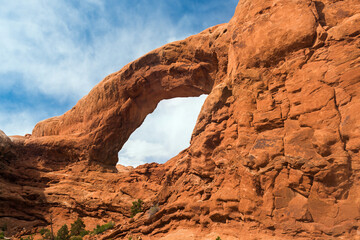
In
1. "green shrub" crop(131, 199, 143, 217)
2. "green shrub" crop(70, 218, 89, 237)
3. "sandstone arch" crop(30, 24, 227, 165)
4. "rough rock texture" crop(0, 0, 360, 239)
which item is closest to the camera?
"rough rock texture" crop(0, 0, 360, 239)

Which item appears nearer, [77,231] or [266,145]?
[266,145]

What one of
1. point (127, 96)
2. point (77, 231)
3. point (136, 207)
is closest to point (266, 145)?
point (136, 207)

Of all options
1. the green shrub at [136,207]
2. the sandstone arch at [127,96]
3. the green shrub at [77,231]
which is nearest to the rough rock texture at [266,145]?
the sandstone arch at [127,96]

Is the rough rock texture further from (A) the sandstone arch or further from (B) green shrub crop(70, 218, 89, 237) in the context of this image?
(B) green shrub crop(70, 218, 89, 237)

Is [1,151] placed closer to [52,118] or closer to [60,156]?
[60,156]

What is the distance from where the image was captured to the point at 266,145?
11.0 metres

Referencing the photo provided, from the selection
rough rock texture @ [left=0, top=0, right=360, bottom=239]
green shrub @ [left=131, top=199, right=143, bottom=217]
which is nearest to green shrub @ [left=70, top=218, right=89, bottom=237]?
rough rock texture @ [left=0, top=0, right=360, bottom=239]

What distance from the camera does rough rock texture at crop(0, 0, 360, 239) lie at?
9.02 metres

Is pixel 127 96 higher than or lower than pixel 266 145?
higher

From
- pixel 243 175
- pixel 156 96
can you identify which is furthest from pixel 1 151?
pixel 243 175

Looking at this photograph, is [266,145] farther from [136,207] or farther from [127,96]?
[127,96]

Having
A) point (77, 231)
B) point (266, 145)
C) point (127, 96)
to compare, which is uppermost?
point (127, 96)

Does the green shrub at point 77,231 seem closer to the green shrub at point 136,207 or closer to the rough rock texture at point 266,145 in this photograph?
the rough rock texture at point 266,145

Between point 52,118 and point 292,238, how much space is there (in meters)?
25.5
